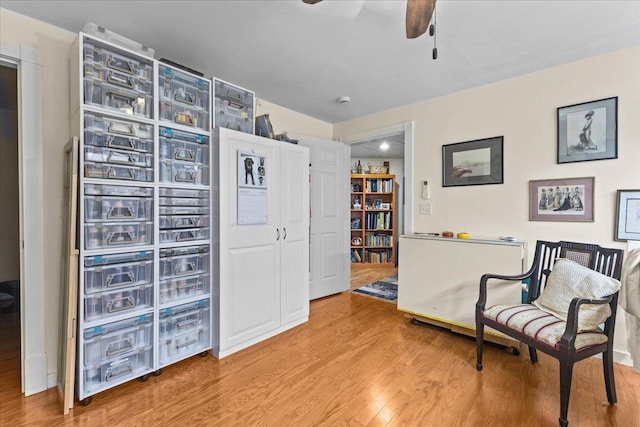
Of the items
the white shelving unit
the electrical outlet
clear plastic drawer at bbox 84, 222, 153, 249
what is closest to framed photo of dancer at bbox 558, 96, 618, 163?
the electrical outlet

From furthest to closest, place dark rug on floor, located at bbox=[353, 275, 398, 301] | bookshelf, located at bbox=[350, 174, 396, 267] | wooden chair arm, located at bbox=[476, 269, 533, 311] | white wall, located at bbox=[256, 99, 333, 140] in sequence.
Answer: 1. bookshelf, located at bbox=[350, 174, 396, 267]
2. dark rug on floor, located at bbox=[353, 275, 398, 301]
3. white wall, located at bbox=[256, 99, 333, 140]
4. wooden chair arm, located at bbox=[476, 269, 533, 311]

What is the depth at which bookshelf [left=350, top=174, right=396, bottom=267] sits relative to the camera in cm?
575

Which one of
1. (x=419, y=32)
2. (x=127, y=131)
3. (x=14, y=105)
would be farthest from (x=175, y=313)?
(x=14, y=105)

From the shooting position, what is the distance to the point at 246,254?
2.31m

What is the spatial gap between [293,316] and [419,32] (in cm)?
239

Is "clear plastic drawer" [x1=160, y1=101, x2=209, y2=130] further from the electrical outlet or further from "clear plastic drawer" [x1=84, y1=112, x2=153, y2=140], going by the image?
the electrical outlet

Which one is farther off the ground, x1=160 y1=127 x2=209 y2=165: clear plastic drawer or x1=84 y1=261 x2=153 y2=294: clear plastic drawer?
x1=160 y1=127 x2=209 y2=165: clear plastic drawer

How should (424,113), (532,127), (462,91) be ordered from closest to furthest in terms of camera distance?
(532,127)
(462,91)
(424,113)

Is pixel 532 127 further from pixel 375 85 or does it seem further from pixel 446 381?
pixel 446 381

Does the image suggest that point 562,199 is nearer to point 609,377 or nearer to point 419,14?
point 609,377

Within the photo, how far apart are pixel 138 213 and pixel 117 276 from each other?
409 mm

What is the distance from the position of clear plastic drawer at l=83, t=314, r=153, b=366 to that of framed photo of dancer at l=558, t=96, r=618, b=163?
342 cm

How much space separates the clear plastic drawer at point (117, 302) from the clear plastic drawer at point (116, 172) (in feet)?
A: 2.31

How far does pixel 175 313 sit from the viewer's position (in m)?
2.05
